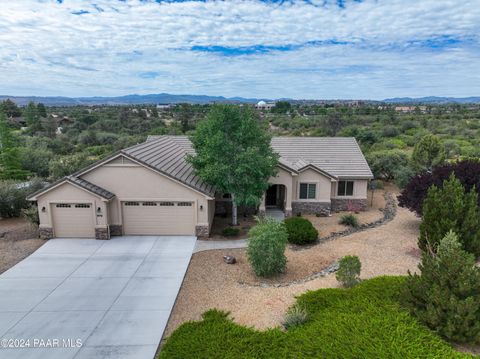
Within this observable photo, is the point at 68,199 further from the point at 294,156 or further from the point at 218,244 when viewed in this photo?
the point at 294,156

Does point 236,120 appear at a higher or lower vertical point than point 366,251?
higher

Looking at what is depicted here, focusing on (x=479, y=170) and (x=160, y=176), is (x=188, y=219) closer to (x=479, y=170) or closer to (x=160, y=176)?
(x=160, y=176)

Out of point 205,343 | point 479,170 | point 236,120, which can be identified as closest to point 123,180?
point 236,120

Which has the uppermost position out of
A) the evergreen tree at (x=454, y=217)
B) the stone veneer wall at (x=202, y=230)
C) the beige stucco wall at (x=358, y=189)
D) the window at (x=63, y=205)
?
the evergreen tree at (x=454, y=217)

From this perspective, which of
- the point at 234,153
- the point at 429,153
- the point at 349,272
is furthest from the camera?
the point at 429,153

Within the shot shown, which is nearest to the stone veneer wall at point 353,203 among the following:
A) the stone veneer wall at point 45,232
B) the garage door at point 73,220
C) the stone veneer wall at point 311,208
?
the stone veneer wall at point 311,208

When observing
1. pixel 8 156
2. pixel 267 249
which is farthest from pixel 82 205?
pixel 8 156

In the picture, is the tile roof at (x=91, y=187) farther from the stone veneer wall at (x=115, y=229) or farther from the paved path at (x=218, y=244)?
the paved path at (x=218, y=244)
